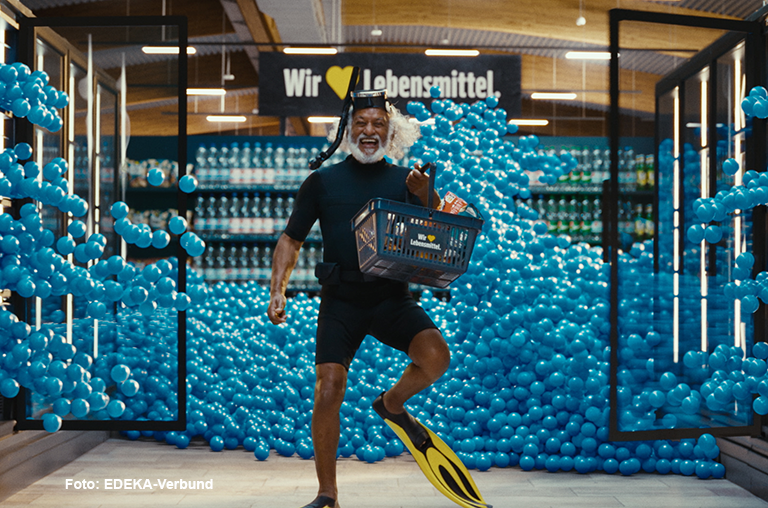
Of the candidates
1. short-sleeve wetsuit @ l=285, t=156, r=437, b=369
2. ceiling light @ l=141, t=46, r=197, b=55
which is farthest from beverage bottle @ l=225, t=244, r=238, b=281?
short-sleeve wetsuit @ l=285, t=156, r=437, b=369

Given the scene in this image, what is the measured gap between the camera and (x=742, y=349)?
125 inches

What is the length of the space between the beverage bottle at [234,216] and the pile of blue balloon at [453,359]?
7.86ft

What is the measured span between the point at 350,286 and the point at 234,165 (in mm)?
4569

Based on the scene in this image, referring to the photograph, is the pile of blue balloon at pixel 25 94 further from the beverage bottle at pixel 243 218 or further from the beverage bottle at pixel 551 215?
the beverage bottle at pixel 551 215

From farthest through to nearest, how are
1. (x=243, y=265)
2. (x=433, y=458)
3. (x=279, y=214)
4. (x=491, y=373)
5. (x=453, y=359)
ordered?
(x=243, y=265), (x=279, y=214), (x=453, y=359), (x=491, y=373), (x=433, y=458)

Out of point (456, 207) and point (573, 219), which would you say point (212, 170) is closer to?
point (573, 219)

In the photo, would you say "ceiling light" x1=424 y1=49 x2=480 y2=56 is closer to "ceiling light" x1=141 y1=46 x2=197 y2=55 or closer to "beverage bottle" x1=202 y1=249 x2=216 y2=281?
"beverage bottle" x1=202 y1=249 x2=216 y2=281

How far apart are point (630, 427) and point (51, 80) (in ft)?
9.74

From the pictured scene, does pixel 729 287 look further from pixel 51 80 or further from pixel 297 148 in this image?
pixel 297 148

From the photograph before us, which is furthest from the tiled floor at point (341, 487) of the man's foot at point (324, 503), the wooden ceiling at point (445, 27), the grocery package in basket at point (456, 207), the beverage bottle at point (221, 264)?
the beverage bottle at point (221, 264)

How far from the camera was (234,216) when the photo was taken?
6777 millimetres

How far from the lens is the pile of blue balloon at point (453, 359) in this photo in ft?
9.34

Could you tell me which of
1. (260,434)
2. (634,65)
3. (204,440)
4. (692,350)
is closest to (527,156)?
(634,65)

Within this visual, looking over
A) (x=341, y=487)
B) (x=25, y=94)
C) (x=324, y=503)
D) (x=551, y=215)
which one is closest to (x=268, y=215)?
(x=551, y=215)
